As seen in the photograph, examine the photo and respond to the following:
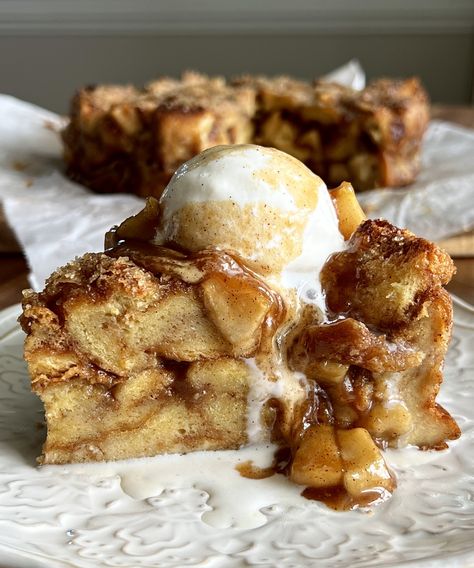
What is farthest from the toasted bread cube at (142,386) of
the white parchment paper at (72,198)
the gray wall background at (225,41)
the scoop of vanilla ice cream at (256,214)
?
the gray wall background at (225,41)

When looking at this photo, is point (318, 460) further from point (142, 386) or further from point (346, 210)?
point (346, 210)

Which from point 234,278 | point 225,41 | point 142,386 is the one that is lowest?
point 142,386

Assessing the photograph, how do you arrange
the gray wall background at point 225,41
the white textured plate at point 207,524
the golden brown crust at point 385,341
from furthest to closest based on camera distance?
1. the gray wall background at point 225,41
2. the golden brown crust at point 385,341
3. the white textured plate at point 207,524

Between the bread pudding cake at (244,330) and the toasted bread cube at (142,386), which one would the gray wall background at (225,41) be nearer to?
the bread pudding cake at (244,330)

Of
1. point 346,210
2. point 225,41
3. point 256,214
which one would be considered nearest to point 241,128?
point 346,210

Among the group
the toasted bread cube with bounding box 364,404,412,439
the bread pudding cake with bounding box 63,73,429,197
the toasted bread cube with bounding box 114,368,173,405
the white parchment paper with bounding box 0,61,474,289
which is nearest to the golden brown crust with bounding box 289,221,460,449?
the toasted bread cube with bounding box 364,404,412,439

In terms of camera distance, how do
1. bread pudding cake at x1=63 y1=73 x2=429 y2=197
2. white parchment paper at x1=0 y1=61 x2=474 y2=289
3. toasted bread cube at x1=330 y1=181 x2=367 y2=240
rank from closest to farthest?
toasted bread cube at x1=330 y1=181 x2=367 y2=240, white parchment paper at x1=0 y1=61 x2=474 y2=289, bread pudding cake at x1=63 y1=73 x2=429 y2=197

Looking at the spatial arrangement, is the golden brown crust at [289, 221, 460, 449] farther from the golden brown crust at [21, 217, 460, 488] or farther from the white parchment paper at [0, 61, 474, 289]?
the white parchment paper at [0, 61, 474, 289]
